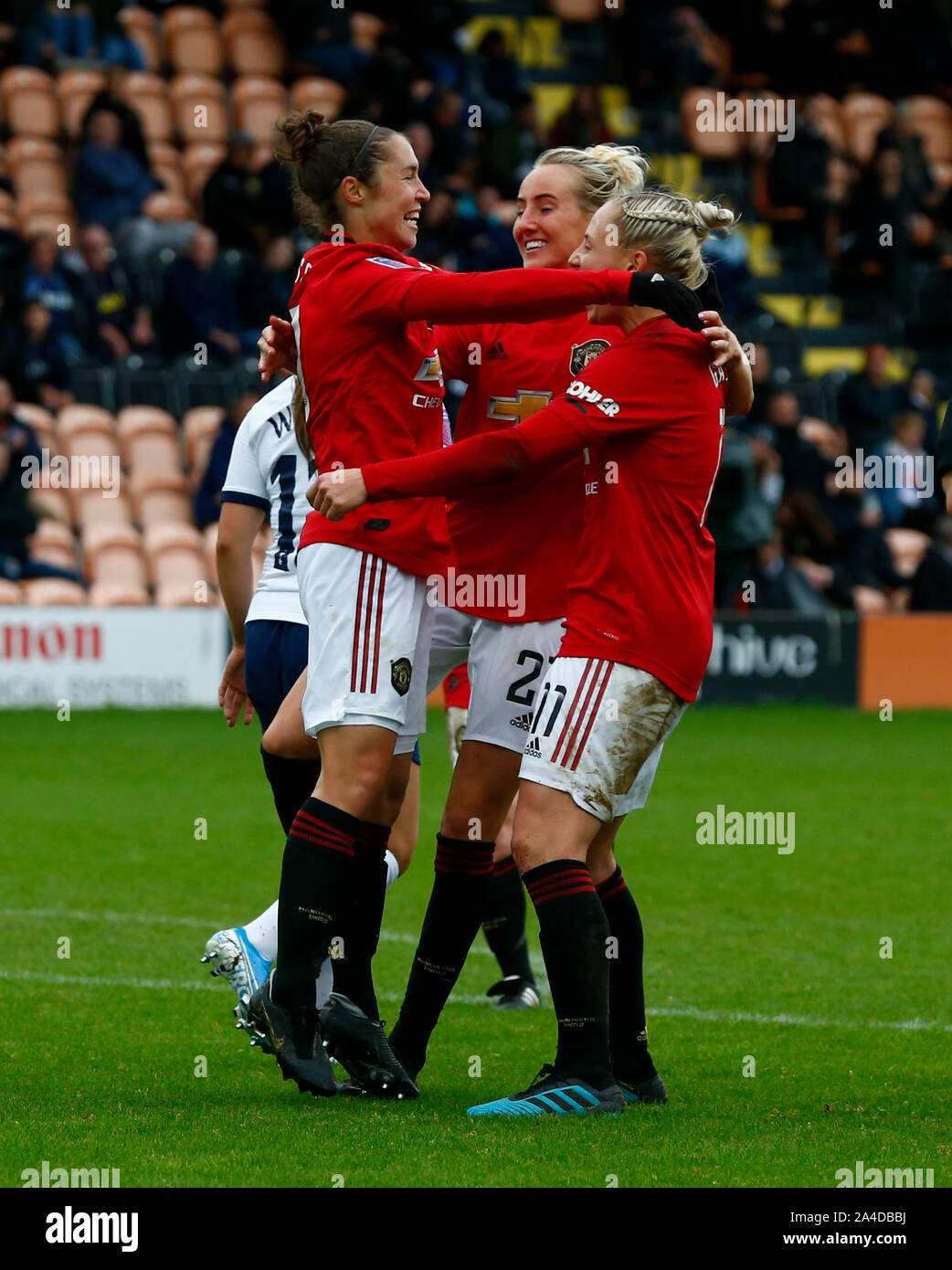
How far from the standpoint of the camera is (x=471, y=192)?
734 inches

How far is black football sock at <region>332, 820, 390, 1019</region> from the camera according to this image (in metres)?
4.96

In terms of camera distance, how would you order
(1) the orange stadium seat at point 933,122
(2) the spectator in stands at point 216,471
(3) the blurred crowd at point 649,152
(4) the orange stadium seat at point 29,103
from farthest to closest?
(1) the orange stadium seat at point 933,122, (4) the orange stadium seat at point 29,103, (3) the blurred crowd at point 649,152, (2) the spectator in stands at point 216,471

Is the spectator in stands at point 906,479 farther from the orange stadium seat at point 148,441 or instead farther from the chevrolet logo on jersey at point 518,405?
the chevrolet logo on jersey at point 518,405

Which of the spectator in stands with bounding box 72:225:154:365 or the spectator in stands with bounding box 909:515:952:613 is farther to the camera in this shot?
the spectator in stands with bounding box 909:515:952:613

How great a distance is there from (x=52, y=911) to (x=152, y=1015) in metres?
1.81

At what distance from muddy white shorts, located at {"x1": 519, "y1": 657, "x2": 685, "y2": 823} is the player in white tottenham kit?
807 mm

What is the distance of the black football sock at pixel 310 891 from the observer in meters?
4.61

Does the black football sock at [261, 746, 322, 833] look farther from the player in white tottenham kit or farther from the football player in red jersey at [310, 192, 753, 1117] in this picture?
the football player in red jersey at [310, 192, 753, 1117]

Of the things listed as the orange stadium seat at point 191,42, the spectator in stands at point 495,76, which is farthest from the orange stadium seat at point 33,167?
the spectator in stands at point 495,76

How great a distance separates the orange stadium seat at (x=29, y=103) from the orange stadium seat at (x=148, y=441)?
362 centimetres

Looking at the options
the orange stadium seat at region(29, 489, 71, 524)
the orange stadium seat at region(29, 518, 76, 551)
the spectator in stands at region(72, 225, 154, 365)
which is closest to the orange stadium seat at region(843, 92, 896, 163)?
the spectator in stands at region(72, 225, 154, 365)

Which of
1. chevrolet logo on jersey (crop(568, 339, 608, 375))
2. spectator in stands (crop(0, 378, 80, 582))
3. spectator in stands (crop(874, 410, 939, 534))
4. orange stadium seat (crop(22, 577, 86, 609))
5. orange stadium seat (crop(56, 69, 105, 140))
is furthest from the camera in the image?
orange stadium seat (crop(56, 69, 105, 140))
